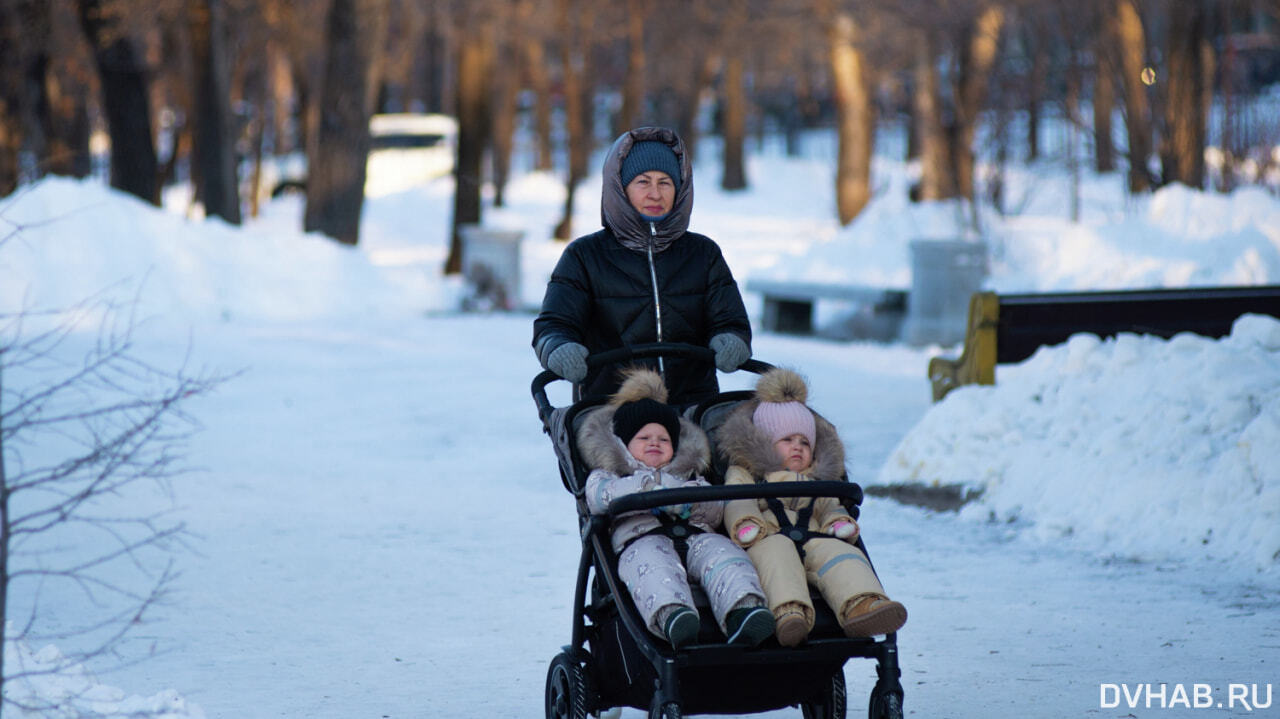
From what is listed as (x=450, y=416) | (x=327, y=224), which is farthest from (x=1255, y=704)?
(x=327, y=224)

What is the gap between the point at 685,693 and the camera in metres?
3.76

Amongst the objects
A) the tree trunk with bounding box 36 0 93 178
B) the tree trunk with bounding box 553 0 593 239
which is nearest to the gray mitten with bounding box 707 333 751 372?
the tree trunk with bounding box 36 0 93 178

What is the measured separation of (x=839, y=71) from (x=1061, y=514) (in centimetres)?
2010

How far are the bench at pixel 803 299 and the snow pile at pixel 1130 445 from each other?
261 inches

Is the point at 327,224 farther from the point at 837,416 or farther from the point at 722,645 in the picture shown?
the point at 722,645

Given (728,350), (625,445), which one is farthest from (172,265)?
(625,445)

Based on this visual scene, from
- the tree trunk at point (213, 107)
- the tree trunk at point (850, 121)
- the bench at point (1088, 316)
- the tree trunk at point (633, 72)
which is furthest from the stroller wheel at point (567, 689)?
the tree trunk at point (633, 72)

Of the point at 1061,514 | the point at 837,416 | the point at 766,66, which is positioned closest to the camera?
the point at 1061,514

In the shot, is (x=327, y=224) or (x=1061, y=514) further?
(x=327, y=224)

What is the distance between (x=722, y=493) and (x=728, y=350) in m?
0.86

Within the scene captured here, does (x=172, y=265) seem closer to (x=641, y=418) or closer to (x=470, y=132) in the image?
(x=470, y=132)

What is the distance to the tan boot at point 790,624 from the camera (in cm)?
366

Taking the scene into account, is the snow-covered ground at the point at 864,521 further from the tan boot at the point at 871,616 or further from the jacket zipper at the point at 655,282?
the jacket zipper at the point at 655,282

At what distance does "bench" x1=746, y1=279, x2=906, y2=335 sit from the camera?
15305mm
